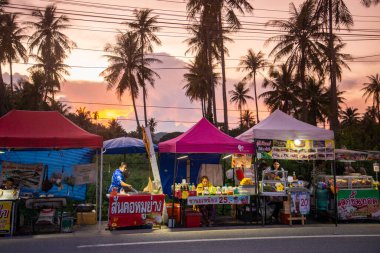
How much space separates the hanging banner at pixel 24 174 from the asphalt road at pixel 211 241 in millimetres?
3789

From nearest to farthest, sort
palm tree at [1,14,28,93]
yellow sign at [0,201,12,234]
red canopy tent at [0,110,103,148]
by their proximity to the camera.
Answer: yellow sign at [0,201,12,234], red canopy tent at [0,110,103,148], palm tree at [1,14,28,93]

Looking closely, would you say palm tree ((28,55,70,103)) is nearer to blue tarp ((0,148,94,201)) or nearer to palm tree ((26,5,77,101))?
palm tree ((26,5,77,101))

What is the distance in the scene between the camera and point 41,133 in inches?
458

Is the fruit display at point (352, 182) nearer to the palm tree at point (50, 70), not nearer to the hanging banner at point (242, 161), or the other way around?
the hanging banner at point (242, 161)

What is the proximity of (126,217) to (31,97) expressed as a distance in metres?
34.7

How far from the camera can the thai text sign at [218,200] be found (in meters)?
12.5

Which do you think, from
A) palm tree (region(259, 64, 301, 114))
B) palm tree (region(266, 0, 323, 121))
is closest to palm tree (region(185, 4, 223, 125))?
palm tree (region(266, 0, 323, 121))

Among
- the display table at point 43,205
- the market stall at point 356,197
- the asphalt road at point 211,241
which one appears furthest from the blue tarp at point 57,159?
the market stall at point 356,197

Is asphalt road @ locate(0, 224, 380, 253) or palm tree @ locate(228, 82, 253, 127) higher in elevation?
palm tree @ locate(228, 82, 253, 127)

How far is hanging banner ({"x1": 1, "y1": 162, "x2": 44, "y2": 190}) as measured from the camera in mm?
14109

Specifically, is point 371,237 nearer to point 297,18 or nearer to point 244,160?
point 244,160

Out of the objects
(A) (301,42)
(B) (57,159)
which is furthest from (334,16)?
(B) (57,159)

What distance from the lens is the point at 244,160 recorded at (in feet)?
50.3

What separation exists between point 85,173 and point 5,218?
129 inches
